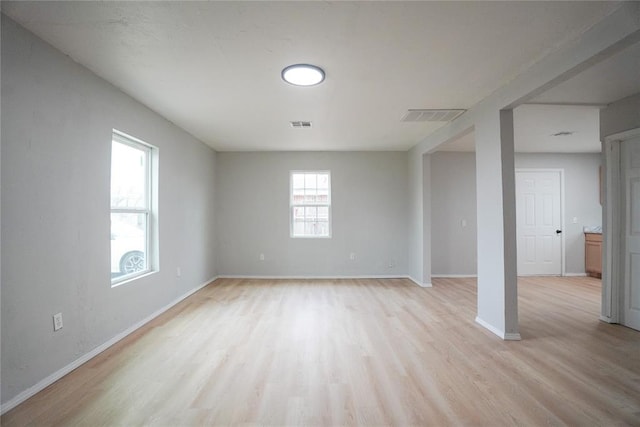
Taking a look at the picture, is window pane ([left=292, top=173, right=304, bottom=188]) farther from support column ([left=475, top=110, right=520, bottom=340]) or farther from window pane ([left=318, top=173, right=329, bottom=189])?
support column ([left=475, top=110, right=520, bottom=340])

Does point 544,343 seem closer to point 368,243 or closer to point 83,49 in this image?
point 368,243

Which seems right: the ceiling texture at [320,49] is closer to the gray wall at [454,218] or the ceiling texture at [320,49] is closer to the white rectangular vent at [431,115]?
the white rectangular vent at [431,115]

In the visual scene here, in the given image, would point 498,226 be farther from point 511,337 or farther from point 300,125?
point 300,125

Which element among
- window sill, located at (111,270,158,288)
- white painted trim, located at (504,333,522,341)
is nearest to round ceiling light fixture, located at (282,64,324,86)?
window sill, located at (111,270,158,288)

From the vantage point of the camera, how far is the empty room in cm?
183

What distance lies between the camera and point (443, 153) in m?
5.92

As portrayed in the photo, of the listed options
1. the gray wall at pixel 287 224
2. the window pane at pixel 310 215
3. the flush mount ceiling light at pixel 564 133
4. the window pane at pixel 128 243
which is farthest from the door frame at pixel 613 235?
the window pane at pixel 128 243

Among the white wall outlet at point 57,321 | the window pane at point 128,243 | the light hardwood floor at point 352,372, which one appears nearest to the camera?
the light hardwood floor at point 352,372

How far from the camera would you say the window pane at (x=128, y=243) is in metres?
2.97

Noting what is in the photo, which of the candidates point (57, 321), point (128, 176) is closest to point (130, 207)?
point (128, 176)

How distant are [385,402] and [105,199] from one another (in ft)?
9.41

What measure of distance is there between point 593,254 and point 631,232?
10.8ft

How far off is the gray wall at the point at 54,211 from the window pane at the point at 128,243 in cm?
20

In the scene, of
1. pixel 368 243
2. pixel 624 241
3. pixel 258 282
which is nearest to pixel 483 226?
pixel 624 241
